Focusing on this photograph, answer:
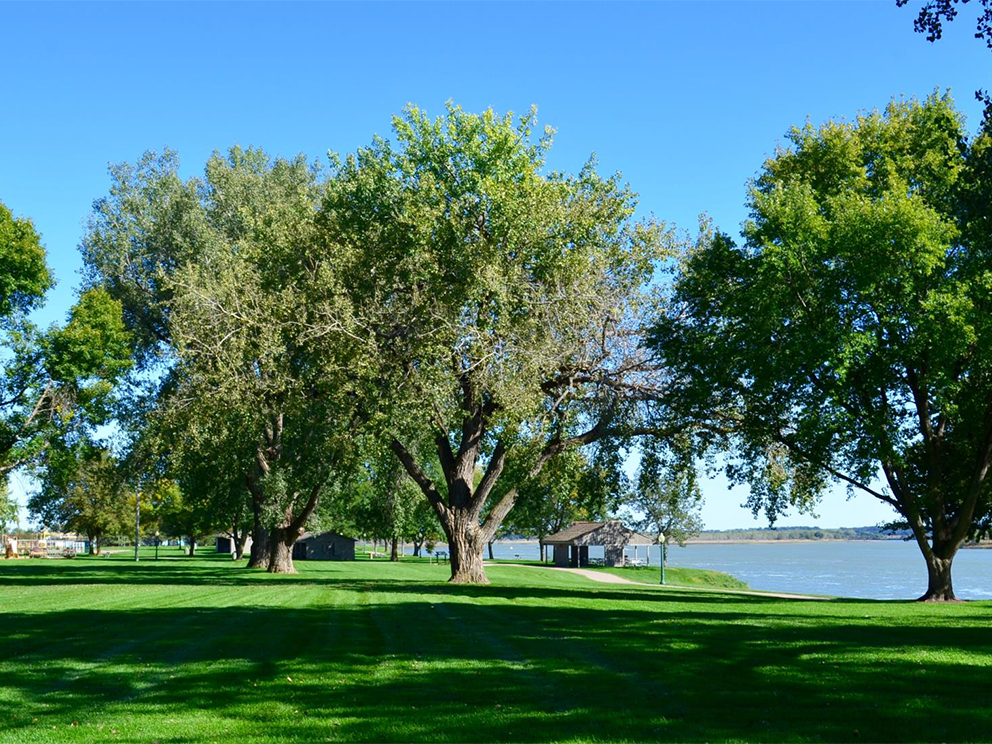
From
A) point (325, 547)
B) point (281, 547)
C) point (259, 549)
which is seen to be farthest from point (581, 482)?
point (325, 547)

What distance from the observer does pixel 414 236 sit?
28.3 m

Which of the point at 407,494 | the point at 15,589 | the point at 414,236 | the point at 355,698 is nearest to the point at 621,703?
the point at 355,698

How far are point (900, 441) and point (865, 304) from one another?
12.8 ft

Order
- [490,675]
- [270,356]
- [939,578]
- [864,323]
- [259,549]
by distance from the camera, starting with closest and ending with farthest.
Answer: [490,675] < [864,323] < [939,578] < [270,356] < [259,549]

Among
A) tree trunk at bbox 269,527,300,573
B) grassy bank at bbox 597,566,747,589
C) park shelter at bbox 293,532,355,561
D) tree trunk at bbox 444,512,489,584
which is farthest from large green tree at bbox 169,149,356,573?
park shelter at bbox 293,532,355,561

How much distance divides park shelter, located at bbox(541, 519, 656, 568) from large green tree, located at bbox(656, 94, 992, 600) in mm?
58786

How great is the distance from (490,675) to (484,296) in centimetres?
1762

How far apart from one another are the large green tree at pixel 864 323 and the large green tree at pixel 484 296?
2.46 m

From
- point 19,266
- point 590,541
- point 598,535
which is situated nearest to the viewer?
point 19,266

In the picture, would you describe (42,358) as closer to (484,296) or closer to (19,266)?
(19,266)

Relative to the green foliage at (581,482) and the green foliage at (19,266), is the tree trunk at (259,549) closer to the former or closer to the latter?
the green foliage at (19,266)

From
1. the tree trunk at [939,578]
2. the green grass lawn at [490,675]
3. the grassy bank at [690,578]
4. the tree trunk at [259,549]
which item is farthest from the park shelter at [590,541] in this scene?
the green grass lawn at [490,675]

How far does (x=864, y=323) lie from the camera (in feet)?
80.6

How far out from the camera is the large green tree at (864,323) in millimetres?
23344
